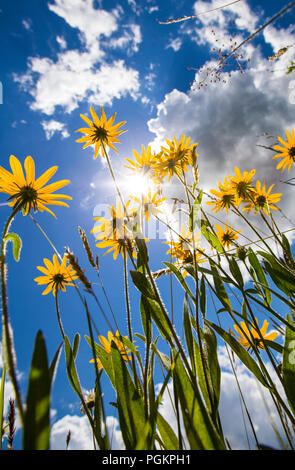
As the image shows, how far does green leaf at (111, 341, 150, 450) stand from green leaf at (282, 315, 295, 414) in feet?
1.80

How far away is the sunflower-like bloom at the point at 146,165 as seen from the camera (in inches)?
62.8

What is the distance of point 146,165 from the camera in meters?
1.62

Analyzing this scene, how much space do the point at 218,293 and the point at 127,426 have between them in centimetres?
65

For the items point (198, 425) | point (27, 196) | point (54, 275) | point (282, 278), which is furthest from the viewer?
point (54, 275)

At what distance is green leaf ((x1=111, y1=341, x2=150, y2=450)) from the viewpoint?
711 mm

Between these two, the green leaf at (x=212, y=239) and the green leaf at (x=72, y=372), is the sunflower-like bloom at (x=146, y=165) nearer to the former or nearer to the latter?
the green leaf at (x=212, y=239)

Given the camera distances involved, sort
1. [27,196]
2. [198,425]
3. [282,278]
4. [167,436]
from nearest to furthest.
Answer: [198,425], [167,436], [27,196], [282,278]

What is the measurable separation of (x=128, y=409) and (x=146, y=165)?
4.41 ft

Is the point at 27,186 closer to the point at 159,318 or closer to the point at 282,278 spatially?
the point at 159,318

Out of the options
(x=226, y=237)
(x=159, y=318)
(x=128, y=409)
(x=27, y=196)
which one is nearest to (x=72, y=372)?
(x=128, y=409)

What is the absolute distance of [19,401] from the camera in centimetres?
38

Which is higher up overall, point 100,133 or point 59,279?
point 100,133

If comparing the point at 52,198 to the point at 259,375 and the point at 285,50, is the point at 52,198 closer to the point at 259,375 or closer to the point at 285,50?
the point at 259,375

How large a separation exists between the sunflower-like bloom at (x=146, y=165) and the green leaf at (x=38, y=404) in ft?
3.90
